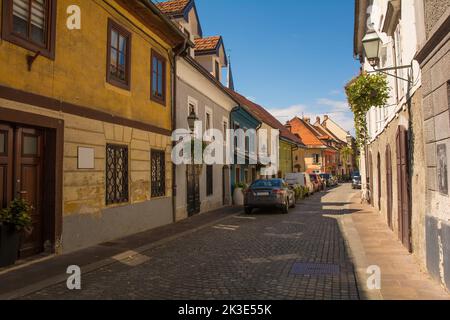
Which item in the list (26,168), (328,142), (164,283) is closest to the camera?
(164,283)

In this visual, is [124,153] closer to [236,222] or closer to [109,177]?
[109,177]

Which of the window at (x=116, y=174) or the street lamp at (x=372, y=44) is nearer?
the street lamp at (x=372, y=44)

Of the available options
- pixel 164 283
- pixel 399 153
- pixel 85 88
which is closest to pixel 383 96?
pixel 399 153

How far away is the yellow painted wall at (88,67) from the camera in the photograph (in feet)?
20.9

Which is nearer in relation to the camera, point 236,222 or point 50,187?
point 50,187

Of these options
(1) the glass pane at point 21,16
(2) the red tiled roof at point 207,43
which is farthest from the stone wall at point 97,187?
(2) the red tiled roof at point 207,43

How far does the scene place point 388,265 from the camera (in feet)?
20.9

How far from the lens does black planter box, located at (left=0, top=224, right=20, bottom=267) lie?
5.77 metres

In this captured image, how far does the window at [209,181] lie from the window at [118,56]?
754cm

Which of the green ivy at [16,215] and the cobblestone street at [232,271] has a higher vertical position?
the green ivy at [16,215]

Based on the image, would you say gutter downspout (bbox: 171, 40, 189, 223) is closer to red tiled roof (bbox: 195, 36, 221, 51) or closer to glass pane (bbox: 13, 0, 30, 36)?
red tiled roof (bbox: 195, 36, 221, 51)

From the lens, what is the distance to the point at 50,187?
705 centimetres

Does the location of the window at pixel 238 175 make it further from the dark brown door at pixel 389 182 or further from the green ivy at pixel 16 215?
the green ivy at pixel 16 215

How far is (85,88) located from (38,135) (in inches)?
63.1
